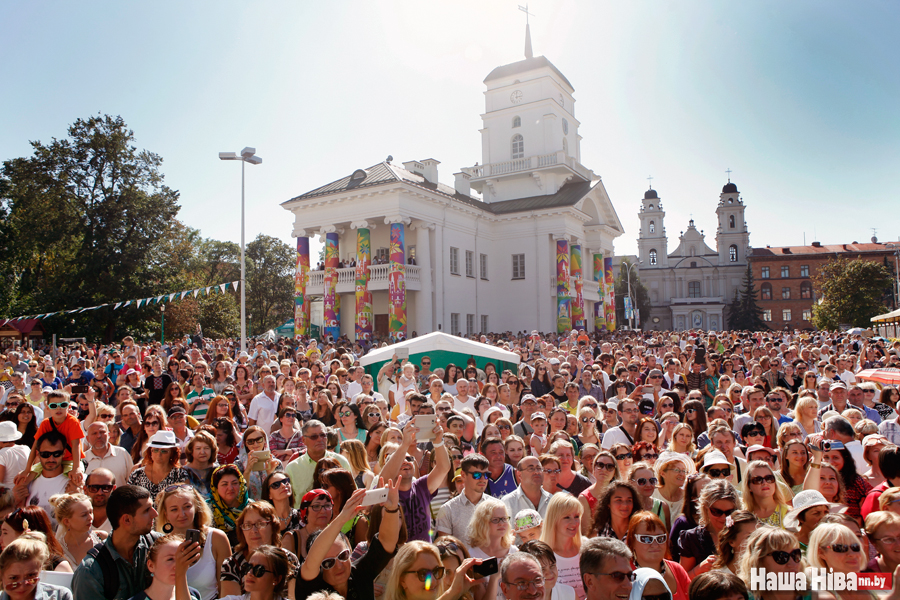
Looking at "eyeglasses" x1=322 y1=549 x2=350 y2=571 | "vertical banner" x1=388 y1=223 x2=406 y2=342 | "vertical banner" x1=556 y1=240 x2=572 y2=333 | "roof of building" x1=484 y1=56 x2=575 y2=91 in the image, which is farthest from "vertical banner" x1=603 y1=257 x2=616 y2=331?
"eyeglasses" x1=322 y1=549 x2=350 y2=571

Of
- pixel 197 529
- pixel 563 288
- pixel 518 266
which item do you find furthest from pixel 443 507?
pixel 518 266

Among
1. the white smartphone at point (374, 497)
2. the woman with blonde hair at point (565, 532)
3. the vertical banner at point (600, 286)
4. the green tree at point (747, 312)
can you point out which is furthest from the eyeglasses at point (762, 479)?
the green tree at point (747, 312)

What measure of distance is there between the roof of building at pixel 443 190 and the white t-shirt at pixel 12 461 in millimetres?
26347

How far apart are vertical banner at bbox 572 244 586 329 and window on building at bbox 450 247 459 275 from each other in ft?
27.5

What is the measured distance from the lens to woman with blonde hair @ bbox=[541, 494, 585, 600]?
429 centimetres

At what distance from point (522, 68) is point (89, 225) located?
31.3 meters

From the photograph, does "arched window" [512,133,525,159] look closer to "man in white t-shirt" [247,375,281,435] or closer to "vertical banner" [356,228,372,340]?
"vertical banner" [356,228,372,340]

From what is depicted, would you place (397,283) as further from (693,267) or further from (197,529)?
(693,267)

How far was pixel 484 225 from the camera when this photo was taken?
40.0m

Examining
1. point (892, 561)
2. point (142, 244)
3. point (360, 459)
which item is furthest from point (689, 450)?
point (142, 244)

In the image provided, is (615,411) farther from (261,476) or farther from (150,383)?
(150,383)

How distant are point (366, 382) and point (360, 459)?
5137 mm

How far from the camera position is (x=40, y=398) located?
33.5 feet

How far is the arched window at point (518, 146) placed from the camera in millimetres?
45406
